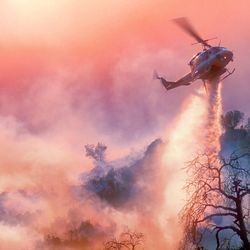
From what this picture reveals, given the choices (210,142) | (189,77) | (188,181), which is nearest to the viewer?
(188,181)

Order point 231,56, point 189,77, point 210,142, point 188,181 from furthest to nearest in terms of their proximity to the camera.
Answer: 1. point 210,142
2. point 189,77
3. point 231,56
4. point 188,181

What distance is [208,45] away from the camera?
89688mm

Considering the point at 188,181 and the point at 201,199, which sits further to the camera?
the point at 188,181

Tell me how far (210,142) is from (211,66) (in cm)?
8731

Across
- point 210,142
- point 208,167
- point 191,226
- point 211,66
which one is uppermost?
point 210,142

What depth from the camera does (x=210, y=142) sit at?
17238cm

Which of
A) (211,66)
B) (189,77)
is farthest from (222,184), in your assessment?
(189,77)

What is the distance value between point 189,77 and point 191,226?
265ft

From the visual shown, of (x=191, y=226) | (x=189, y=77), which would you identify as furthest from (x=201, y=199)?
(x=189, y=77)

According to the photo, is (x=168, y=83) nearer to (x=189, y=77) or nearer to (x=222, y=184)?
(x=189, y=77)

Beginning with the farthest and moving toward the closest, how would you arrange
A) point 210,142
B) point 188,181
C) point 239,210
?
1. point 210,142
2. point 188,181
3. point 239,210

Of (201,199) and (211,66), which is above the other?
(211,66)

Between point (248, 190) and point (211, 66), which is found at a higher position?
point (211, 66)

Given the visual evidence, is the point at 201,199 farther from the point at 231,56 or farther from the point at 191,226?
the point at 231,56
